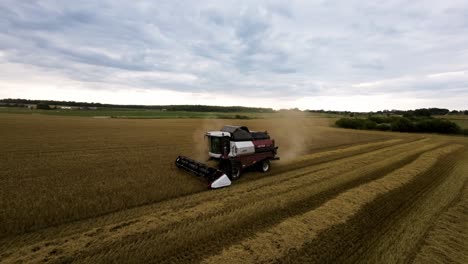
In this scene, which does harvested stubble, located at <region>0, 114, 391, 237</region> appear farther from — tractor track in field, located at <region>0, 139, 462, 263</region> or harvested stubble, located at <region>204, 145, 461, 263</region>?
harvested stubble, located at <region>204, 145, 461, 263</region>

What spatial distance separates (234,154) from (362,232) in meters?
6.38

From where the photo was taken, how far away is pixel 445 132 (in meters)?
46.6

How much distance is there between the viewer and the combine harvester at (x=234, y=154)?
11.1 meters

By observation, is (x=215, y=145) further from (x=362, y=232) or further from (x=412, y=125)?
(x=412, y=125)

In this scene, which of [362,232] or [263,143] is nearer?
[362,232]

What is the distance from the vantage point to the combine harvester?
11.1 meters

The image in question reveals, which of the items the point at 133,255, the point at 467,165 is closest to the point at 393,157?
the point at 467,165

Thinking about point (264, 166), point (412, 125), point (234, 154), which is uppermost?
point (412, 125)

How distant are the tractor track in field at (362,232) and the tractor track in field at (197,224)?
2.45 feet

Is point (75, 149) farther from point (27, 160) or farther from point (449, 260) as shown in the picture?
point (449, 260)

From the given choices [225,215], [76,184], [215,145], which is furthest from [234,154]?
[76,184]

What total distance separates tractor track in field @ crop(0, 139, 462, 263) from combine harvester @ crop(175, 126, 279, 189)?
1.22m

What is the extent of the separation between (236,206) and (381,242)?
403 cm

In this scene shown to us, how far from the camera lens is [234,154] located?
11.5m
